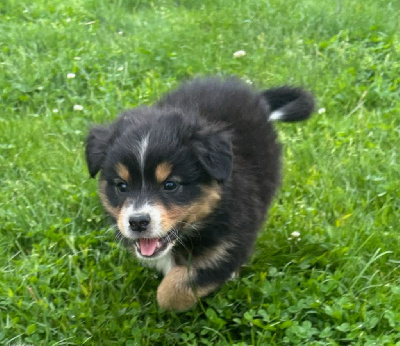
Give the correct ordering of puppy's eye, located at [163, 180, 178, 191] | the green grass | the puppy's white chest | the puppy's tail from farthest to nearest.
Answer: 1. the puppy's tail
2. the puppy's white chest
3. the green grass
4. puppy's eye, located at [163, 180, 178, 191]

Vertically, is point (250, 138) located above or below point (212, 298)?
above

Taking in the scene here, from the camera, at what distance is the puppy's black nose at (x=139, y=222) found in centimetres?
304

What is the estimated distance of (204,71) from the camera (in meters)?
5.85

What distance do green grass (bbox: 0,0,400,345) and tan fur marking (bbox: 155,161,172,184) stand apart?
76 cm

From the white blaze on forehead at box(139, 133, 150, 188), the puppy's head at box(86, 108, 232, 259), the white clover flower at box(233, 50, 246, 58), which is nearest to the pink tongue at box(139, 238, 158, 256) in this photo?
the puppy's head at box(86, 108, 232, 259)

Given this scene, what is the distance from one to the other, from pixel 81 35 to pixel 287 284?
12.5 feet

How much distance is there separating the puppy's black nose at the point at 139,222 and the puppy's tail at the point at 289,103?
1.44 m

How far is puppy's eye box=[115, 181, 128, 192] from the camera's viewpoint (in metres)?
3.23

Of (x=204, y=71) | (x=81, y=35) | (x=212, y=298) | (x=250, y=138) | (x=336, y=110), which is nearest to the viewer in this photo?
(x=212, y=298)

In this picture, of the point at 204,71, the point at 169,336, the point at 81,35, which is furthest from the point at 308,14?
the point at 169,336

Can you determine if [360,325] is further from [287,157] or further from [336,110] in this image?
[336,110]

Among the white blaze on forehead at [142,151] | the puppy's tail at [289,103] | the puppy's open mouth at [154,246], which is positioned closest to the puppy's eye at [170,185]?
the white blaze on forehead at [142,151]

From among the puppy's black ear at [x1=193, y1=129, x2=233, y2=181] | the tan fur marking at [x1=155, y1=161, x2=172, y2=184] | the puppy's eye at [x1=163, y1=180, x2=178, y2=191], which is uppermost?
the puppy's black ear at [x1=193, y1=129, x2=233, y2=181]

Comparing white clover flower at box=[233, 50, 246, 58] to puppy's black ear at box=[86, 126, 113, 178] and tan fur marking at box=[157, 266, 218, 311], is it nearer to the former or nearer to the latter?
puppy's black ear at box=[86, 126, 113, 178]
